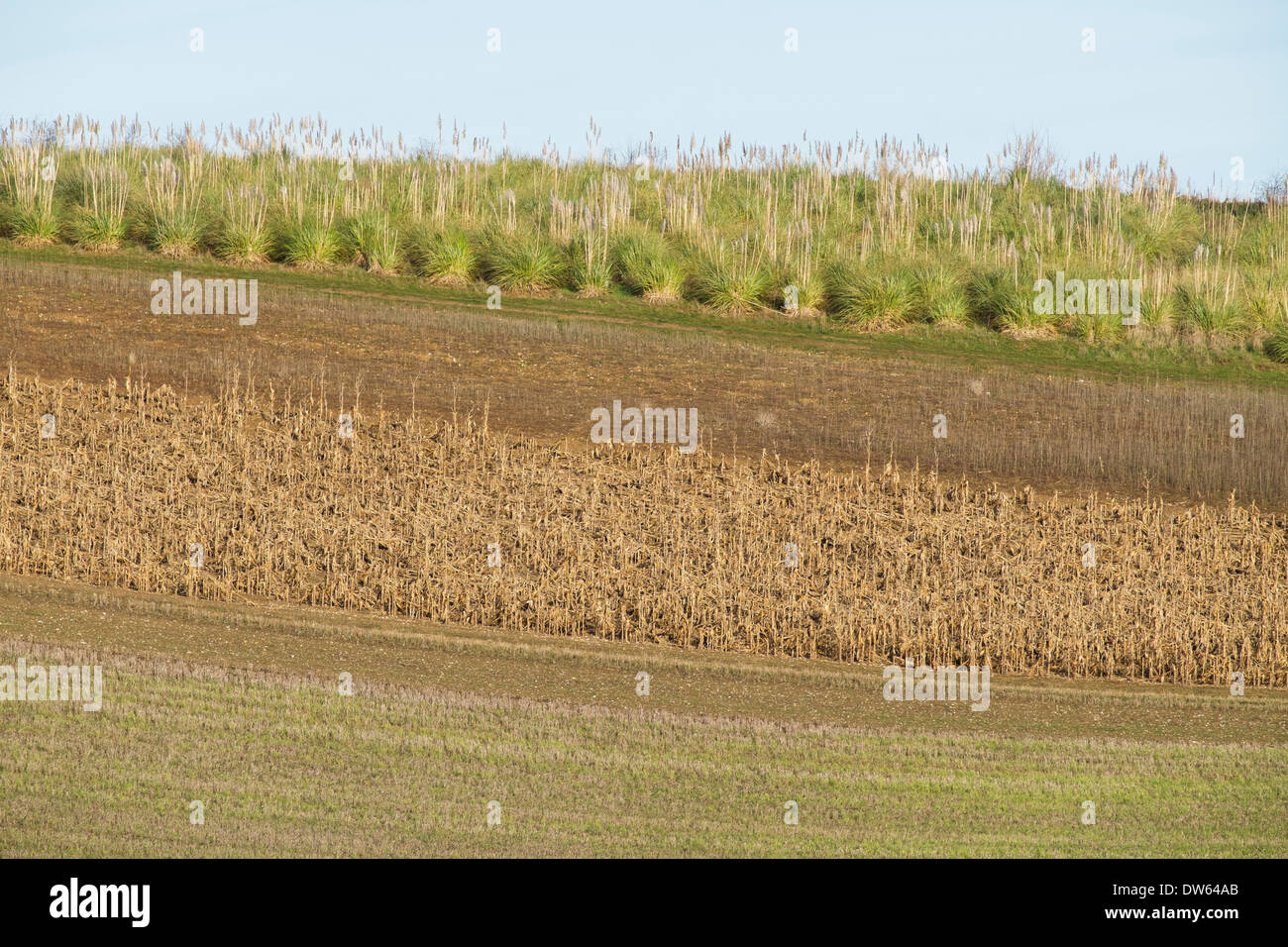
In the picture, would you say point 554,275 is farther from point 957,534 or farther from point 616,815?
point 616,815

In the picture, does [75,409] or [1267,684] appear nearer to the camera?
[1267,684]

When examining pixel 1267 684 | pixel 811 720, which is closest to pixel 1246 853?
pixel 811 720

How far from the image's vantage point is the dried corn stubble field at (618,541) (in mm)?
13039

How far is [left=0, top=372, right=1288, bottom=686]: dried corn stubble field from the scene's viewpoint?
13.0 metres

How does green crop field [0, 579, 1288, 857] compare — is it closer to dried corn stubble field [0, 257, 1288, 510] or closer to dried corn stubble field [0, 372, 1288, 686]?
dried corn stubble field [0, 372, 1288, 686]

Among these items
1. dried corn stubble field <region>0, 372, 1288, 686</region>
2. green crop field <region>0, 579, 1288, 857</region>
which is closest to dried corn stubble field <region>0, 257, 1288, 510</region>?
dried corn stubble field <region>0, 372, 1288, 686</region>

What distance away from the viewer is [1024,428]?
20.0 m

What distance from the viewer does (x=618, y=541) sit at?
588 inches

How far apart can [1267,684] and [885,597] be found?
3430 mm

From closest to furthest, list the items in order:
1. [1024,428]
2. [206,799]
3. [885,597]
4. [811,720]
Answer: [206,799] < [811,720] < [885,597] < [1024,428]

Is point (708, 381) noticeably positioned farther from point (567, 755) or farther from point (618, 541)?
point (567, 755)

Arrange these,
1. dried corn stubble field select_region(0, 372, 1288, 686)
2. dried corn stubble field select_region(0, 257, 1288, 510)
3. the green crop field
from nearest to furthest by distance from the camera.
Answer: the green crop field → dried corn stubble field select_region(0, 372, 1288, 686) → dried corn stubble field select_region(0, 257, 1288, 510)

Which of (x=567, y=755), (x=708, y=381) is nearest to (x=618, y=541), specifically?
(x=567, y=755)

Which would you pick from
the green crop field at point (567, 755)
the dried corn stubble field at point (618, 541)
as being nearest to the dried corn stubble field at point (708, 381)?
the dried corn stubble field at point (618, 541)
